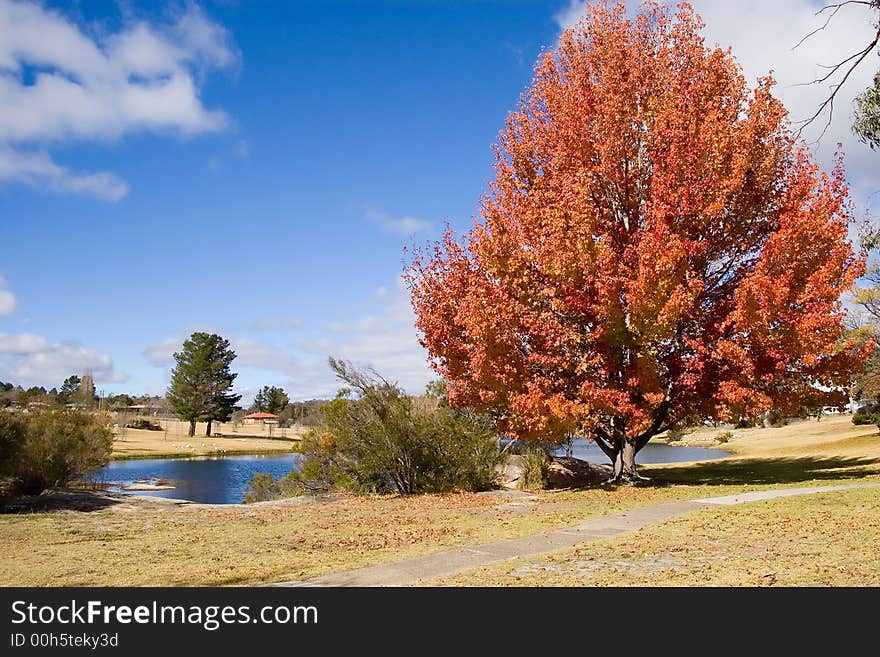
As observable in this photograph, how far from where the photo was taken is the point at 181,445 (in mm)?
70875

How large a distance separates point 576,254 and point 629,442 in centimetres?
674

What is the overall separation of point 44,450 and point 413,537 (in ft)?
43.4

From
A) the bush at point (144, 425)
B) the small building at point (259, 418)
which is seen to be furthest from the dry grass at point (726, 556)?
the small building at point (259, 418)

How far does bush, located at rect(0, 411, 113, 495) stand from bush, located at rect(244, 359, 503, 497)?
7.61m

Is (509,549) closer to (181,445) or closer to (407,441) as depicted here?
(407,441)

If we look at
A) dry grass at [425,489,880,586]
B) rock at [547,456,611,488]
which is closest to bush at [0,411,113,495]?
rock at [547,456,611,488]

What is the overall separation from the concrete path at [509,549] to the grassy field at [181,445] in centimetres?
4969

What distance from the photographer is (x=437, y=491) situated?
777 inches

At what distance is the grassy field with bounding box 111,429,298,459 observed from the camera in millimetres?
61197

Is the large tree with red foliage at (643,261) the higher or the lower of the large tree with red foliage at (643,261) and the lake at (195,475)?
the higher

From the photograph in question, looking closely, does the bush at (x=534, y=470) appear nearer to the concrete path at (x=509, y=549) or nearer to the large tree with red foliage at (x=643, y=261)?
the large tree with red foliage at (x=643, y=261)

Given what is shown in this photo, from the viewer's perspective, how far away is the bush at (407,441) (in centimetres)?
1964

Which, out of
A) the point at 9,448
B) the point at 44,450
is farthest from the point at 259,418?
the point at 9,448
